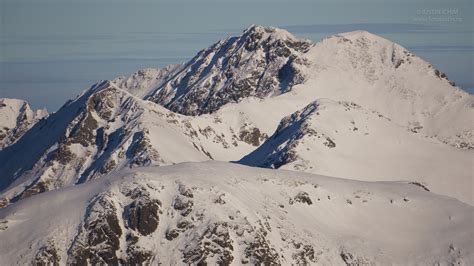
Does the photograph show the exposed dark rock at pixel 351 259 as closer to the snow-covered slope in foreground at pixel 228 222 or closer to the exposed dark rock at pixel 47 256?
the snow-covered slope in foreground at pixel 228 222

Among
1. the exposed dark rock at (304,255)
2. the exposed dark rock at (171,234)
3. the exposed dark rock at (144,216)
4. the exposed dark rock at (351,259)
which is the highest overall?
the exposed dark rock at (144,216)

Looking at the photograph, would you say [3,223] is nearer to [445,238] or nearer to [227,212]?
[227,212]

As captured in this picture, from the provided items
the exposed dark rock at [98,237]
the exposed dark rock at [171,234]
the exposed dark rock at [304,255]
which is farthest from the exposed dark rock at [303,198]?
the exposed dark rock at [98,237]

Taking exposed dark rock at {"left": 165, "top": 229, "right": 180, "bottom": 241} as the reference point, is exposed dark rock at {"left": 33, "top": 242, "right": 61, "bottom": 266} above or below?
below

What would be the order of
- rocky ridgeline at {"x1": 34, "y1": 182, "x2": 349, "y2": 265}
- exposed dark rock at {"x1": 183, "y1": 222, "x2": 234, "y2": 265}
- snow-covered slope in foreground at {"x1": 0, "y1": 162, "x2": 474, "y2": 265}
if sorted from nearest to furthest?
exposed dark rock at {"x1": 183, "y1": 222, "x2": 234, "y2": 265} → rocky ridgeline at {"x1": 34, "y1": 182, "x2": 349, "y2": 265} → snow-covered slope in foreground at {"x1": 0, "y1": 162, "x2": 474, "y2": 265}

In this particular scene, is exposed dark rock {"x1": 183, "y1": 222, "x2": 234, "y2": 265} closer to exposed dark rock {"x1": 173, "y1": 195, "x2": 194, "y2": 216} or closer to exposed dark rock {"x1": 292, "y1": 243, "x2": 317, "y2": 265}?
exposed dark rock {"x1": 173, "y1": 195, "x2": 194, "y2": 216}

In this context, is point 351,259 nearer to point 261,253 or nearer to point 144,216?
point 261,253

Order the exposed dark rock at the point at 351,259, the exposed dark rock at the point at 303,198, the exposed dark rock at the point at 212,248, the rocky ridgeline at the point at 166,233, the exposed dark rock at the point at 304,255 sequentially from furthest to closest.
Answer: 1. the exposed dark rock at the point at 303,198
2. the exposed dark rock at the point at 351,259
3. the exposed dark rock at the point at 304,255
4. the rocky ridgeline at the point at 166,233
5. the exposed dark rock at the point at 212,248

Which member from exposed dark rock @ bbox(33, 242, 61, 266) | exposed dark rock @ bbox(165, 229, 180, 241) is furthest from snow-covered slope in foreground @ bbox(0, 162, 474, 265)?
exposed dark rock @ bbox(165, 229, 180, 241)
